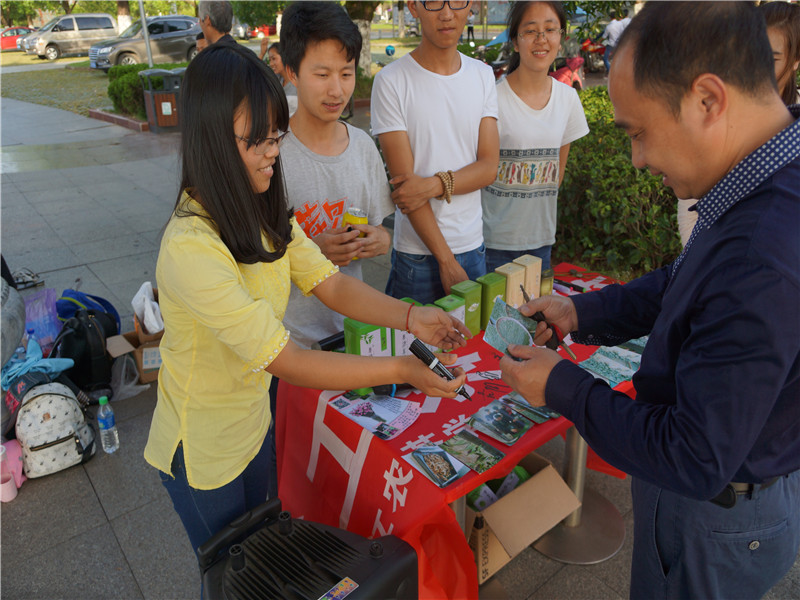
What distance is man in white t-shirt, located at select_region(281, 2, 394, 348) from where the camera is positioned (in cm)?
209

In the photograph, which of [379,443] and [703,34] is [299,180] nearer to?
[379,443]

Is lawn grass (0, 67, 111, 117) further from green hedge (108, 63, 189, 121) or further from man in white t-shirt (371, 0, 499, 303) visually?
man in white t-shirt (371, 0, 499, 303)

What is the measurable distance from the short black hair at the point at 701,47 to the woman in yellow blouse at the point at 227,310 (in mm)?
869

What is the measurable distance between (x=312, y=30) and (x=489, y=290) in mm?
1162

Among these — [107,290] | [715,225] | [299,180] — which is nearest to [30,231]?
[107,290]

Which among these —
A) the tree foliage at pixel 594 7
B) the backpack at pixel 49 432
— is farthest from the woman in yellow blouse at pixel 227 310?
the tree foliage at pixel 594 7

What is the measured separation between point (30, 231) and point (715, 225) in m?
7.05

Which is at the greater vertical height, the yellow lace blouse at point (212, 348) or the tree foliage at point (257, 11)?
the tree foliage at point (257, 11)

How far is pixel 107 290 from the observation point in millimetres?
5004

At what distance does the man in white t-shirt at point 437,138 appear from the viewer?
243cm

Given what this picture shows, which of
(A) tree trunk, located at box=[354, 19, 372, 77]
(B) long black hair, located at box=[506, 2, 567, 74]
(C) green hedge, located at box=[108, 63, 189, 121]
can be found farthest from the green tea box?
(C) green hedge, located at box=[108, 63, 189, 121]

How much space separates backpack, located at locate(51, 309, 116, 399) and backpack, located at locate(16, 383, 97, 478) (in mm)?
472

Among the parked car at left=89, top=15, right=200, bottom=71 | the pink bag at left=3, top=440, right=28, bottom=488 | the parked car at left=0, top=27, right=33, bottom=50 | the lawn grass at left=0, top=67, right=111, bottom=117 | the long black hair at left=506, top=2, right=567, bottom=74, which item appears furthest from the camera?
the parked car at left=0, top=27, right=33, bottom=50

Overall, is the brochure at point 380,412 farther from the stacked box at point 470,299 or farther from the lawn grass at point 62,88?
the lawn grass at point 62,88
